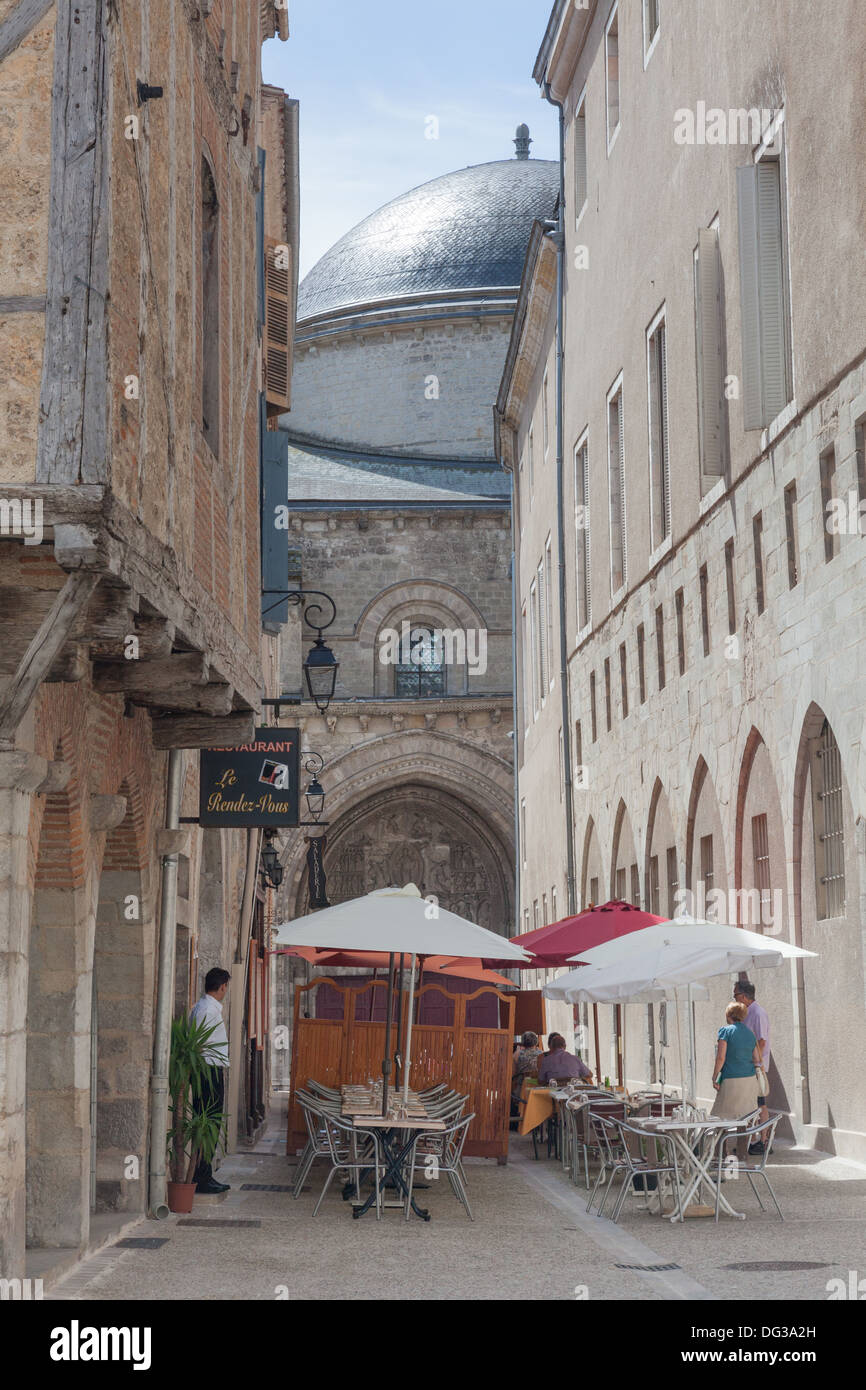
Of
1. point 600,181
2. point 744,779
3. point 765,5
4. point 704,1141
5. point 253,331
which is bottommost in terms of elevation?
point 704,1141

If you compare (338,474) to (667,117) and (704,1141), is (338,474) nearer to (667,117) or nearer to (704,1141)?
(667,117)

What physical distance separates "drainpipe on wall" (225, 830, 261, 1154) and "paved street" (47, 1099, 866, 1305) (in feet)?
12.2

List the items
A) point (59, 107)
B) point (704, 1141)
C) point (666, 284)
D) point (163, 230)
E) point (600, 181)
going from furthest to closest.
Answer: point (600, 181) < point (666, 284) < point (704, 1141) < point (163, 230) < point (59, 107)

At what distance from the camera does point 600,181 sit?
Answer: 76.6 ft

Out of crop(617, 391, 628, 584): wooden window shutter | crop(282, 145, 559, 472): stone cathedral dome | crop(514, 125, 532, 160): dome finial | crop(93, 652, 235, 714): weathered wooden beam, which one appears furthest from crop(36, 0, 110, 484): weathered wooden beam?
crop(514, 125, 532, 160): dome finial

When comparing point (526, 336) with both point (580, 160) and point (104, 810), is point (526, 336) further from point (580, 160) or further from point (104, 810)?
point (104, 810)

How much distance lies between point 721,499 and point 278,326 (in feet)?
17.8

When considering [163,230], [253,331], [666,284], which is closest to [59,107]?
[163,230]

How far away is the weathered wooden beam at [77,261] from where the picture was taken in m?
6.83

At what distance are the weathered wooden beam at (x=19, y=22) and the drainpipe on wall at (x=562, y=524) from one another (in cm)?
1898

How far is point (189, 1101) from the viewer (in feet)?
37.7

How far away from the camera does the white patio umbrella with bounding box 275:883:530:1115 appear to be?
10.8 meters

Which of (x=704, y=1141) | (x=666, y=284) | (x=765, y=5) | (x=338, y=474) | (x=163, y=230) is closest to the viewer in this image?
(x=163, y=230)

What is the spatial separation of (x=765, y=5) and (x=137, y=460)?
31.7 ft
